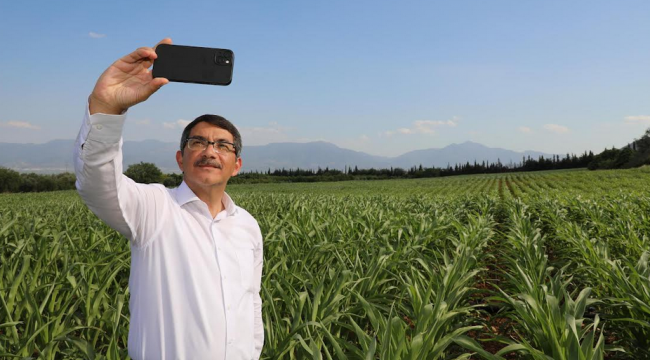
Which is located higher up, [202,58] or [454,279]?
[202,58]

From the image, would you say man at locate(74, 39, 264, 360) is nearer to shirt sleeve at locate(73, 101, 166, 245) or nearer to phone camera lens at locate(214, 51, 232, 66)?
shirt sleeve at locate(73, 101, 166, 245)

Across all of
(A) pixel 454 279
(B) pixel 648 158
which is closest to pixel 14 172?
(A) pixel 454 279

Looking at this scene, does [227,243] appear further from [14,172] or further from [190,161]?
[14,172]

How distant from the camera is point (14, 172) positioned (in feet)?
252

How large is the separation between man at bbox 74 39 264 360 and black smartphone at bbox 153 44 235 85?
A: 61 millimetres

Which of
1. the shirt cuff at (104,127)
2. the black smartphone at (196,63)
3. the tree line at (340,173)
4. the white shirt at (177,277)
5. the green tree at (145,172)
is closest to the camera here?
the shirt cuff at (104,127)

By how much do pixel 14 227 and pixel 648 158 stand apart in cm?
10452

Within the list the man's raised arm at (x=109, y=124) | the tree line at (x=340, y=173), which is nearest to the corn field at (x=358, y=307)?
the man's raised arm at (x=109, y=124)

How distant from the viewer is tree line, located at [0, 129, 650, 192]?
247 feet

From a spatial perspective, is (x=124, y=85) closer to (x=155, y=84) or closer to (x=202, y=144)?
(x=155, y=84)

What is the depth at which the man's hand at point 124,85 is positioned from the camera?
1391 mm

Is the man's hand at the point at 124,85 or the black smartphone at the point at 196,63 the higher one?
the black smartphone at the point at 196,63

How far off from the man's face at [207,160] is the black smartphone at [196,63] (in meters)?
0.39

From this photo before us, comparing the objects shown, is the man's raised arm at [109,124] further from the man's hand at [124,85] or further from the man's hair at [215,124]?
the man's hair at [215,124]
